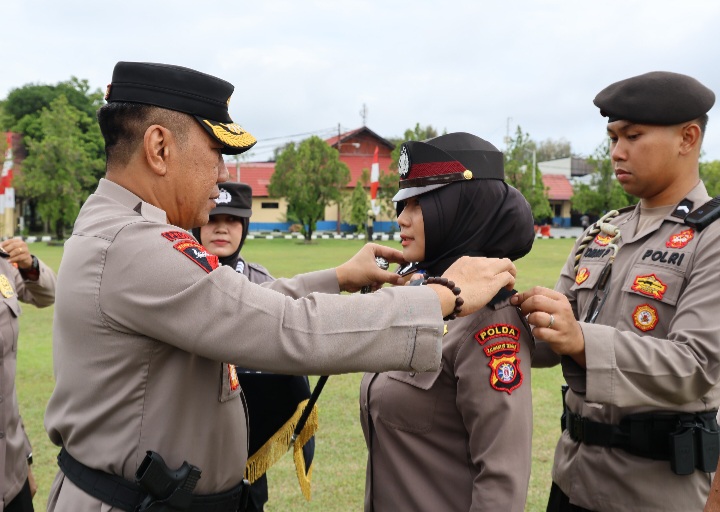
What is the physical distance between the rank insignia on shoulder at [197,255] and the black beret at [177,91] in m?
0.38

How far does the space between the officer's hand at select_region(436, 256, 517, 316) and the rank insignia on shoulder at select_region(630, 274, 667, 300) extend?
2.43 feet

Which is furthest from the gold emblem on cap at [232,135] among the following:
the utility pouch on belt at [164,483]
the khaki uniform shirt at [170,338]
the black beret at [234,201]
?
the black beret at [234,201]

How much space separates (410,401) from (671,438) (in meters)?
0.95

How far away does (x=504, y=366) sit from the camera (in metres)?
2.09

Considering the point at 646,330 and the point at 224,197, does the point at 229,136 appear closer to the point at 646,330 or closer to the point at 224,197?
the point at 646,330

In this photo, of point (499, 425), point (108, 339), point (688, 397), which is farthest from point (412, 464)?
point (108, 339)

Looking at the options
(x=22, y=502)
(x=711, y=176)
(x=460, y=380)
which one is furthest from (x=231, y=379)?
(x=711, y=176)

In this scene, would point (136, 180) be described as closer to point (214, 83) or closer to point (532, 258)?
point (214, 83)

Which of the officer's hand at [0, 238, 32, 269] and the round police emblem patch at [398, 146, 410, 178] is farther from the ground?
the round police emblem patch at [398, 146, 410, 178]

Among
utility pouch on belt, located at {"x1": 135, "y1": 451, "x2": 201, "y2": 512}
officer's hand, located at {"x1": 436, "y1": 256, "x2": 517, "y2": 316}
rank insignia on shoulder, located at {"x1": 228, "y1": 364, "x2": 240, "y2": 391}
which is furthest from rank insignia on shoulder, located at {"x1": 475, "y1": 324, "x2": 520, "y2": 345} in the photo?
utility pouch on belt, located at {"x1": 135, "y1": 451, "x2": 201, "y2": 512}

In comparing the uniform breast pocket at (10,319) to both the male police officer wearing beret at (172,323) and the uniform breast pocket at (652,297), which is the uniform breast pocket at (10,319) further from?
the uniform breast pocket at (652,297)

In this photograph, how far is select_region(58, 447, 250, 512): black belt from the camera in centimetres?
189

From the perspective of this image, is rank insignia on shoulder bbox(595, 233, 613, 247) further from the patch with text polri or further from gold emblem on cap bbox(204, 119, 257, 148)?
gold emblem on cap bbox(204, 119, 257, 148)

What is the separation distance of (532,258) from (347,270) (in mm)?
21619
